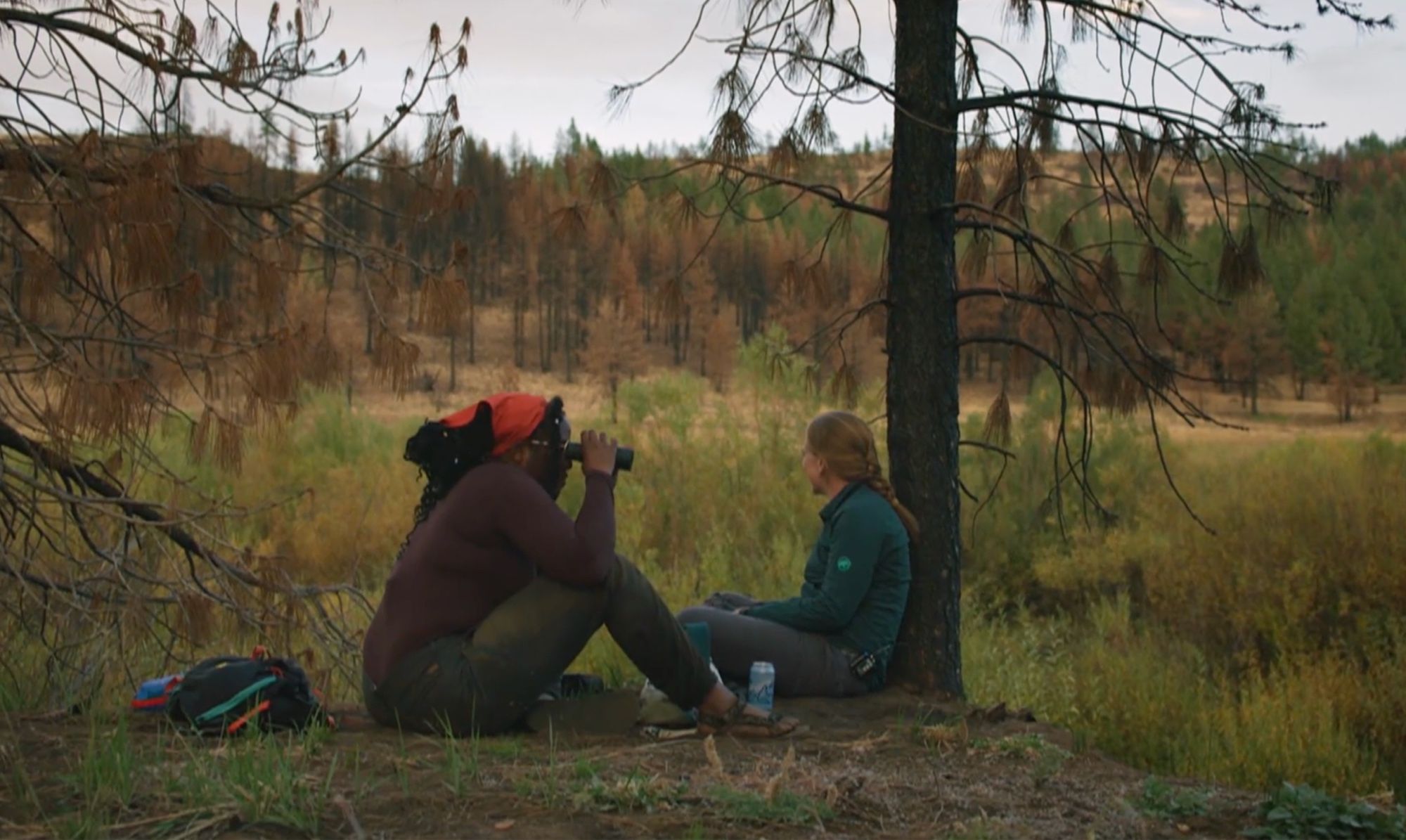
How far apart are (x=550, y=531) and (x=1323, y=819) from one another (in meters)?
2.56

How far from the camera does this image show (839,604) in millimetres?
5695

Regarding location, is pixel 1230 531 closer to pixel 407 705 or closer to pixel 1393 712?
pixel 1393 712

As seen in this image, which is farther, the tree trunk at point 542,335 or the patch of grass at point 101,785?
the tree trunk at point 542,335

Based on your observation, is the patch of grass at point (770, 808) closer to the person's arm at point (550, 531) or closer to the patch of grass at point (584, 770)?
the patch of grass at point (584, 770)

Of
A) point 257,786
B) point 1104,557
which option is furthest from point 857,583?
point 1104,557

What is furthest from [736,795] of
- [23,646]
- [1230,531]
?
[1230,531]

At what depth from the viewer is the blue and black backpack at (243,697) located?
4629 millimetres

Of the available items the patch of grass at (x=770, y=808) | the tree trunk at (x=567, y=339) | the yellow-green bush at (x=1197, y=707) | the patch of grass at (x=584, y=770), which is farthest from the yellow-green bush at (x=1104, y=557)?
the tree trunk at (x=567, y=339)

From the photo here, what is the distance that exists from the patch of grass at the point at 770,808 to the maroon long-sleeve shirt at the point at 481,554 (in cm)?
114

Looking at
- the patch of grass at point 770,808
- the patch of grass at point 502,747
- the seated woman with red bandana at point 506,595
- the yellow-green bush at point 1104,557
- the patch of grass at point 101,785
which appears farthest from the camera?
the yellow-green bush at point 1104,557

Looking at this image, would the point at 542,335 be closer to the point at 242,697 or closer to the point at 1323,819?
the point at 242,697

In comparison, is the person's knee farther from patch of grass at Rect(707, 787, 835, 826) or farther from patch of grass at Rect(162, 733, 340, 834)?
patch of grass at Rect(162, 733, 340, 834)

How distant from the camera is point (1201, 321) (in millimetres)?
48125

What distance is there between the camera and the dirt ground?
360 cm
